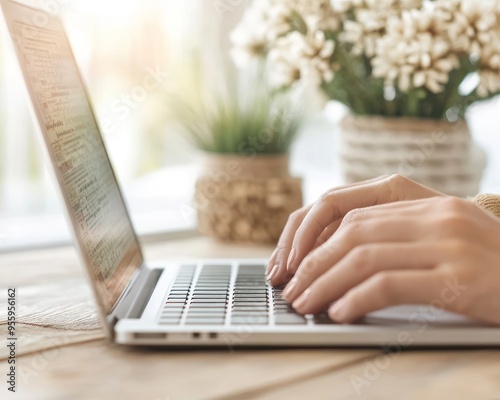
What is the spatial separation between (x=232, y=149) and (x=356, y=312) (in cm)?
69

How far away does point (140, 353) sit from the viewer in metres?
0.62

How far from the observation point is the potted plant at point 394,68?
41.0 inches

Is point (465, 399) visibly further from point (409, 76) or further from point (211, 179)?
point (211, 179)

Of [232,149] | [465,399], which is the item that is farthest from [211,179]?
[465,399]

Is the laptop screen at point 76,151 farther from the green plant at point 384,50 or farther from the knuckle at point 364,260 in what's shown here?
the green plant at point 384,50

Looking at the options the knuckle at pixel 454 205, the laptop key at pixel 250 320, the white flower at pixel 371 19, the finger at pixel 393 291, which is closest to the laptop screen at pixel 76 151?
the laptop key at pixel 250 320

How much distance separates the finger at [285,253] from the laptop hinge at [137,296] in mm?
134

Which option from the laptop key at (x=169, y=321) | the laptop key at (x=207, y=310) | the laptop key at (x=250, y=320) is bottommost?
the laptop key at (x=250, y=320)

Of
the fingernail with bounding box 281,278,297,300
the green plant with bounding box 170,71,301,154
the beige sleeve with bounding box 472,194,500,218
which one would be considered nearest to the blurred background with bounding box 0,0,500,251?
the green plant with bounding box 170,71,301,154

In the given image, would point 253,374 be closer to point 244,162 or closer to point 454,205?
point 454,205

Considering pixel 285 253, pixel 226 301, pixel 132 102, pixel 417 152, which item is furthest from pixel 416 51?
pixel 132 102

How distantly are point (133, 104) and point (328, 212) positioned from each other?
887 mm

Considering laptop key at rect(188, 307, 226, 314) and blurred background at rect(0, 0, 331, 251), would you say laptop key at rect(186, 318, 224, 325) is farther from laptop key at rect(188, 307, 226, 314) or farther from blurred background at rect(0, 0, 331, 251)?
blurred background at rect(0, 0, 331, 251)

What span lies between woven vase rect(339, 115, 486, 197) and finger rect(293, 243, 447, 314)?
0.53 meters
